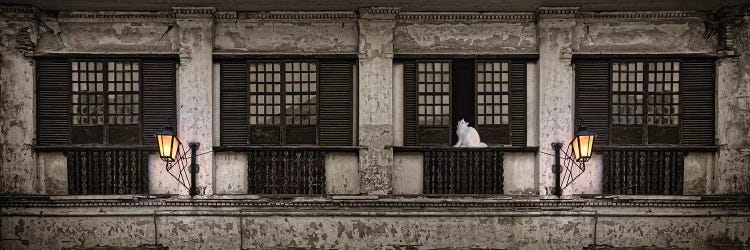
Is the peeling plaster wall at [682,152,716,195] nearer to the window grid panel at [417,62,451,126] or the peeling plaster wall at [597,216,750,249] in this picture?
the peeling plaster wall at [597,216,750,249]

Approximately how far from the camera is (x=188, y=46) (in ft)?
30.4

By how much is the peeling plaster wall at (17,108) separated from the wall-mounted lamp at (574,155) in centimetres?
929

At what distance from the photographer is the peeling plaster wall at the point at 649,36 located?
9.34m

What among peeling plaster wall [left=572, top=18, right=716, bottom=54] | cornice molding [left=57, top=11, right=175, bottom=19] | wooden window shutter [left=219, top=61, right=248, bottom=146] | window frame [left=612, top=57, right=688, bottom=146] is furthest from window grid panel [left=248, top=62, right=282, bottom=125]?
window frame [left=612, top=57, right=688, bottom=146]

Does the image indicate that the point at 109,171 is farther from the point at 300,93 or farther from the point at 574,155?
the point at 574,155

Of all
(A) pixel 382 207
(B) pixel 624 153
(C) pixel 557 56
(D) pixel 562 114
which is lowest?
(A) pixel 382 207

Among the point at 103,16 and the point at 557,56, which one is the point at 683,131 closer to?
the point at 557,56

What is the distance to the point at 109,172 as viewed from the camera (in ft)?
30.7

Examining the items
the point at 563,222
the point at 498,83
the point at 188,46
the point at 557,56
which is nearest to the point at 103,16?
the point at 188,46

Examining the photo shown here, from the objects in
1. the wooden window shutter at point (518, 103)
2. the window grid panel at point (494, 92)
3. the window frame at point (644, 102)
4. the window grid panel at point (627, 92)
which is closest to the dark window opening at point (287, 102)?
the window grid panel at point (494, 92)

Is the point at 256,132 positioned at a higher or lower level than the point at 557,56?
lower

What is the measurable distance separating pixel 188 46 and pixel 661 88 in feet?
27.9

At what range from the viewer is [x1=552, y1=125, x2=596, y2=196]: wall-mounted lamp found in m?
8.73

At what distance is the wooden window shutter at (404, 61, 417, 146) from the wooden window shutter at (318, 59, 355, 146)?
98 cm
